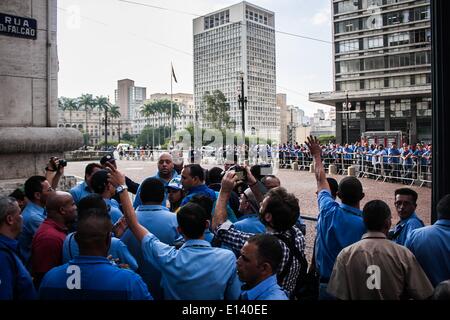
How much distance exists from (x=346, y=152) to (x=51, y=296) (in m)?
20.9

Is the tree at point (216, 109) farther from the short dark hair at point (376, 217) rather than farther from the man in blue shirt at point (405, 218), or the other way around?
the short dark hair at point (376, 217)

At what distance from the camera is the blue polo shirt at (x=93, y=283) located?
2033mm

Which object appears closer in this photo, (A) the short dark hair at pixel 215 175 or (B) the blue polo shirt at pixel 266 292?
(B) the blue polo shirt at pixel 266 292

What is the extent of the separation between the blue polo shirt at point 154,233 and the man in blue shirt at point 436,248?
6.06 ft

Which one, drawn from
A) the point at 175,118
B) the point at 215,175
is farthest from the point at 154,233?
the point at 175,118

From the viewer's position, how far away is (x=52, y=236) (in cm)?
Answer: 288

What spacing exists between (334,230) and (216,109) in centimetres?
6216

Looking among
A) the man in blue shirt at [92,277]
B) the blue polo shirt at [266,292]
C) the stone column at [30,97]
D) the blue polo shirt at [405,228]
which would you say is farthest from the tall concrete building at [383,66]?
the man in blue shirt at [92,277]

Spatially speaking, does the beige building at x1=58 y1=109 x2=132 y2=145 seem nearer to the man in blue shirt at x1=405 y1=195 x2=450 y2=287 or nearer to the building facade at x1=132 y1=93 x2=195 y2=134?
the building facade at x1=132 y1=93 x2=195 y2=134

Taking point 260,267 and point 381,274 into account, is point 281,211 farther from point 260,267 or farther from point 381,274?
point 381,274

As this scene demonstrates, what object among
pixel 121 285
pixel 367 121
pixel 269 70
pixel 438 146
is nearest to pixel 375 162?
pixel 438 146

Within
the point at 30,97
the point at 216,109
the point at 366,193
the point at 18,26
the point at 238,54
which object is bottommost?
the point at 366,193

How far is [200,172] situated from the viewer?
468 centimetres
